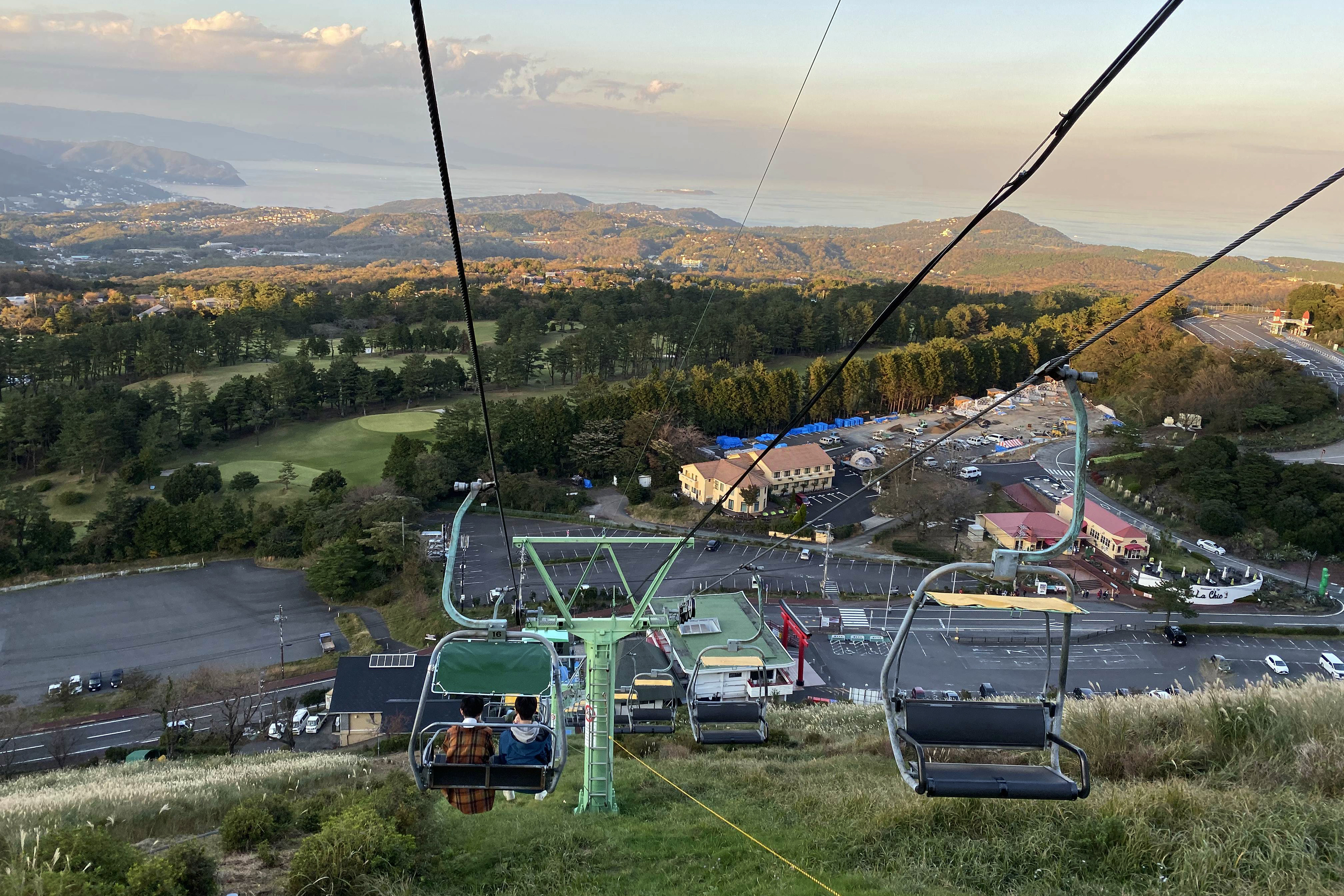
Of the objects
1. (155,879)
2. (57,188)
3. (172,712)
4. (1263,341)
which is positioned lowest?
(172,712)

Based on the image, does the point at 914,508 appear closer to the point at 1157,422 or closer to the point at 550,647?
the point at 1157,422

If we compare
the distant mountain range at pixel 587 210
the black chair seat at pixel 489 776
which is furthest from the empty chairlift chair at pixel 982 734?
the distant mountain range at pixel 587 210

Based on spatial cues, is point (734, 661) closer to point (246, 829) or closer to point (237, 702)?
point (237, 702)

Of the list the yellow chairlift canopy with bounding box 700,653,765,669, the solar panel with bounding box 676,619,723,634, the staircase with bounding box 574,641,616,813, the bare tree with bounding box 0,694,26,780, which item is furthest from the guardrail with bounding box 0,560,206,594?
the staircase with bounding box 574,641,616,813

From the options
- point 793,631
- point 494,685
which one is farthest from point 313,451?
point 494,685

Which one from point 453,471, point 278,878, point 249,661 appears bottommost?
point 249,661

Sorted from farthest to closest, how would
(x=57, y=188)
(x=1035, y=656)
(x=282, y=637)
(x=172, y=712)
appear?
1. (x=57, y=188)
2. (x=282, y=637)
3. (x=1035, y=656)
4. (x=172, y=712)

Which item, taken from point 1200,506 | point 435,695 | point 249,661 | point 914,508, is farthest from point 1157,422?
point 249,661
